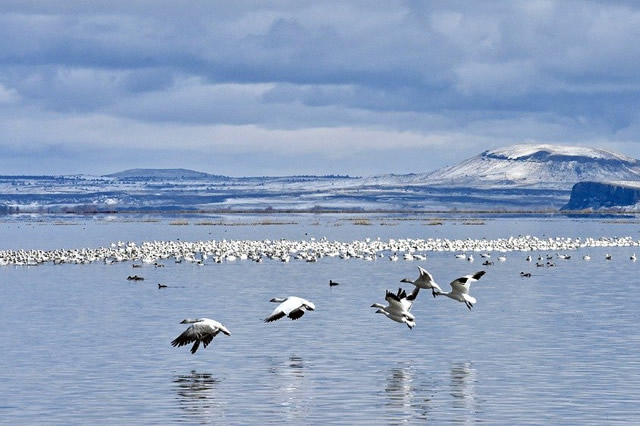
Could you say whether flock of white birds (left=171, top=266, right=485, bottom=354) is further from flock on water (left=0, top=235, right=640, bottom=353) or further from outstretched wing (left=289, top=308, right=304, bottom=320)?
flock on water (left=0, top=235, right=640, bottom=353)

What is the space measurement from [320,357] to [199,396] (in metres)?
5.34

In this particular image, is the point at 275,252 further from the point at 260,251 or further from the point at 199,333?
the point at 199,333

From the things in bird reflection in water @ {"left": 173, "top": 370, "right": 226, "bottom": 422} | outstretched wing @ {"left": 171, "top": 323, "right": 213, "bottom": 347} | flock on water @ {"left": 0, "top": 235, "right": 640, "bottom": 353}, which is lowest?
bird reflection in water @ {"left": 173, "top": 370, "right": 226, "bottom": 422}

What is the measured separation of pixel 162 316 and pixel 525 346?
12.0 m

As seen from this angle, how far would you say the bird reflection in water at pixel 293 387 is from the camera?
23109 mm

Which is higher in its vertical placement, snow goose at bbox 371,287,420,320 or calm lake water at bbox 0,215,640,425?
snow goose at bbox 371,287,420,320

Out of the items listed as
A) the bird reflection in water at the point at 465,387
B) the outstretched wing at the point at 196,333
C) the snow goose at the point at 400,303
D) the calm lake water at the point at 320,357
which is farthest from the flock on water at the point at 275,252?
the bird reflection in water at the point at 465,387

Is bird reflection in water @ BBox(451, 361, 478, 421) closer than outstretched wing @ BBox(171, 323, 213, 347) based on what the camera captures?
Yes

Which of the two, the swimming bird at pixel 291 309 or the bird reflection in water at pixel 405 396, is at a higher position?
the swimming bird at pixel 291 309

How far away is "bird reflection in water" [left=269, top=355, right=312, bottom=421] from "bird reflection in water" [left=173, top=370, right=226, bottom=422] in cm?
119

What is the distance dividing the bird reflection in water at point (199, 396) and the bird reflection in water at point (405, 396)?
3.11 m

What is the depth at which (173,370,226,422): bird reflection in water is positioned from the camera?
75.0ft

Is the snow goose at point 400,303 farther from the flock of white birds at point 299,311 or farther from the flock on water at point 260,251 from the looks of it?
the flock on water at point 260,251

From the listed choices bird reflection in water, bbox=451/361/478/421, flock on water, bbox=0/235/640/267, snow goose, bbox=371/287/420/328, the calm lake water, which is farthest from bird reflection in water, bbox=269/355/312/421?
flock on water, bbox=0/235/640/267
